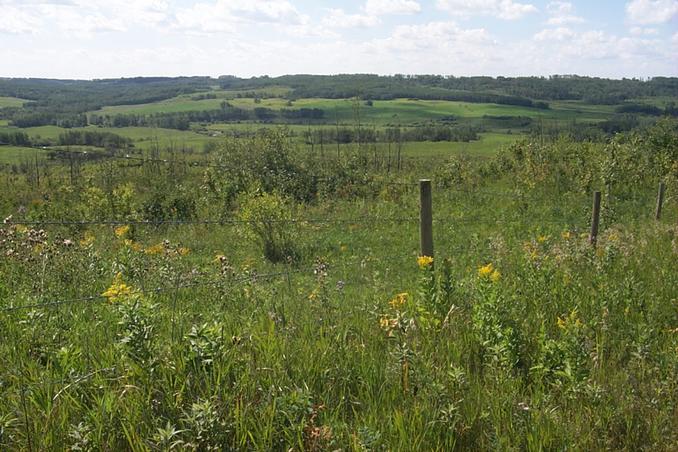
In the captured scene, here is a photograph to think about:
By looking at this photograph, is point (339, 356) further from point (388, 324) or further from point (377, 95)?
point (377, 95)

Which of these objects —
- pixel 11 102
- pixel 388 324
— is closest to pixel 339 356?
pixel 388 324

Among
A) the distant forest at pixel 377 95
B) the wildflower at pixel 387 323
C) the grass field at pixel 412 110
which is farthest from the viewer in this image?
the distant forest at pixel 377 95

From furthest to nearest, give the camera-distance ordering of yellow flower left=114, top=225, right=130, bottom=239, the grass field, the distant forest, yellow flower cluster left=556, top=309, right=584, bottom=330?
the distant forest
the grass field
yellow flower left=114, top=225, right=130, bottom=239
yellow flower cluster left=556, top=309, right=584, bottom=330

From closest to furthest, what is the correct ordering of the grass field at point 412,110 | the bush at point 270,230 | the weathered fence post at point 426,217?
the weathered fence post at point 426,217 → the bush at point 270,230 → the grass field at point 412,110

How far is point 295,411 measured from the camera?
2.96 m

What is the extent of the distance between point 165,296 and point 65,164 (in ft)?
168

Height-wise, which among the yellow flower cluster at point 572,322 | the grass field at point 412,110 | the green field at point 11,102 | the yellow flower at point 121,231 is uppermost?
the green field at point 11,102

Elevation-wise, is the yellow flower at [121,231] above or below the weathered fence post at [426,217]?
below

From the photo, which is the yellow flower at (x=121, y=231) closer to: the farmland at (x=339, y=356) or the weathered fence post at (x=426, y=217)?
the farmland at (x=339, y=356)

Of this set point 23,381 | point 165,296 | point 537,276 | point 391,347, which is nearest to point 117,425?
point 23,381

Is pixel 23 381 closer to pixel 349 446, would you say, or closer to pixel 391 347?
pixel 349 446

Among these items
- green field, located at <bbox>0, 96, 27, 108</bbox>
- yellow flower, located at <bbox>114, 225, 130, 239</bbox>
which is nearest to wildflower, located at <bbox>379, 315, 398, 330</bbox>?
yellow flower, located at <bbox>114, 225, 130, 239</bbox>

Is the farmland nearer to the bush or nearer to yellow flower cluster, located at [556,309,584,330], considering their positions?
yellow flower cluster, located at [556,309,584,330]

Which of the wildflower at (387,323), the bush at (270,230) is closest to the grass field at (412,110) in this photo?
the bush at (270,230)
